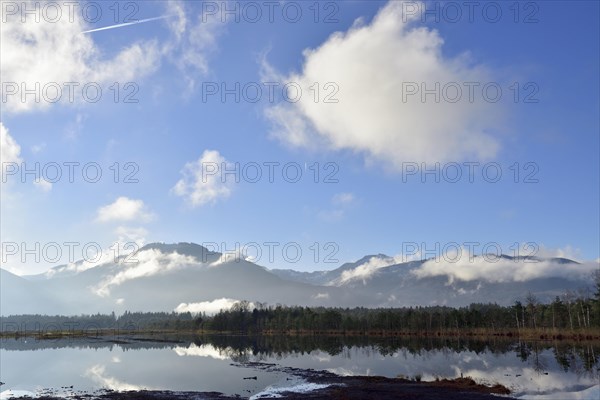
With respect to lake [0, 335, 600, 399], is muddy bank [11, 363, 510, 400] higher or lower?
higher

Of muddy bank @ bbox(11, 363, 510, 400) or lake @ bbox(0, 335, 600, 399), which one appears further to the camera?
lake @ bbox(0, 335, 600, 399)

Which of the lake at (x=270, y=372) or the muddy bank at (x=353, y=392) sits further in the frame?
the lake at (x=270, y=372)

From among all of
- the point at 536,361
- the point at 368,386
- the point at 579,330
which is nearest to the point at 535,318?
the point at 579,330

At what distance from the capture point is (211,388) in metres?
62.4

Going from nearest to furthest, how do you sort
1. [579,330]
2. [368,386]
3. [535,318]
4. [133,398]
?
[133,398] < [368,386] < [579,330] < [535,318]

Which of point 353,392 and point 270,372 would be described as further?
point 270,372

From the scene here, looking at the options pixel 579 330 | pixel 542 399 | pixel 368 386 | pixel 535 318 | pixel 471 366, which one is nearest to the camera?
pixel 542 399

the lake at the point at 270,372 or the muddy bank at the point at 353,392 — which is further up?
the muddy bank at the point at 353,392

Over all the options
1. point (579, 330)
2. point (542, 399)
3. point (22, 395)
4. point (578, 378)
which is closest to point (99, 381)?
point (22, 395)

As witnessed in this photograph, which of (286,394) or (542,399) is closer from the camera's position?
(542,399)

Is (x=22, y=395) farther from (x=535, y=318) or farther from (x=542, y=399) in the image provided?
(x=535, y=318)

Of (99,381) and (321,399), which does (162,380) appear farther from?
(321,399)

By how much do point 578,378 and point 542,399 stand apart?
54.1ft

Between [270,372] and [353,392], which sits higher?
[353,392]
